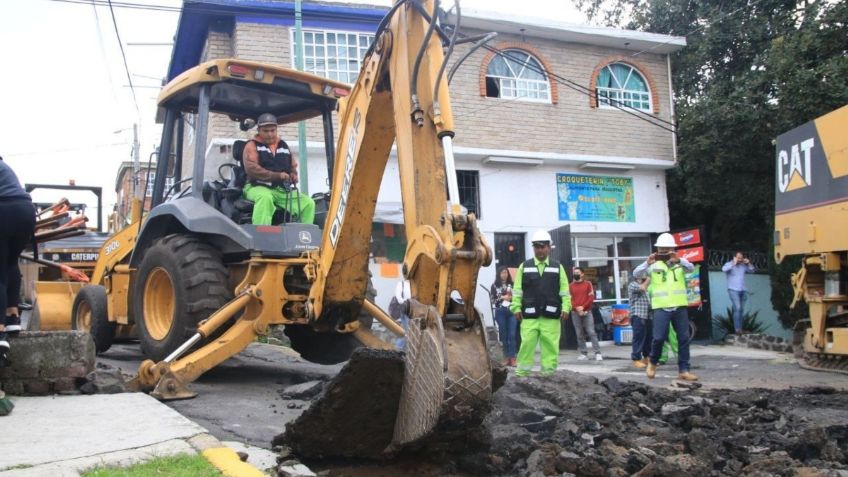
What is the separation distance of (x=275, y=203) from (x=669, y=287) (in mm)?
5035

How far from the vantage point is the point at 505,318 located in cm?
1252

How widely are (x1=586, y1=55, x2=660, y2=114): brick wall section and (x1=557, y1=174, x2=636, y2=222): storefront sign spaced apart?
1848 millimetres

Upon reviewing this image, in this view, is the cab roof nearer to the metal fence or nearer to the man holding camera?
the man holding camera

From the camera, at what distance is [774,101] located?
1698cm

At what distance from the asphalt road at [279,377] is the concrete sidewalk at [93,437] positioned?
1.78 ft

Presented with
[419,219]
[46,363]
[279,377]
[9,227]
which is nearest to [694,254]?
[279,377]

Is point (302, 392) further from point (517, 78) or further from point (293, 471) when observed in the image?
point (517, 78)

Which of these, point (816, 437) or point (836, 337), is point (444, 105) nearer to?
point (816, 437)

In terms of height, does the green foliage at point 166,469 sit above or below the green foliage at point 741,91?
below

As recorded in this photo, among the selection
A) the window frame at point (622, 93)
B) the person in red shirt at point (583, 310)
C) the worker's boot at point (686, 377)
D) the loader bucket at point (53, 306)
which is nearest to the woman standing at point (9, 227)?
the loader bucket at point (53, 306)

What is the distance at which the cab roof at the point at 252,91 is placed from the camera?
6.73 m

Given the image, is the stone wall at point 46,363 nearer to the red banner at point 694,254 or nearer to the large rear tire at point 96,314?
the large rear tire at point 96,314

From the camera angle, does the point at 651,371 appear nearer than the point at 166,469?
No

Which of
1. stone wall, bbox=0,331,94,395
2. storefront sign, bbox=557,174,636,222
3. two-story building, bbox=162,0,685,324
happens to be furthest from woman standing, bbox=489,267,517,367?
stone wall, bbox=0,331,94,395
